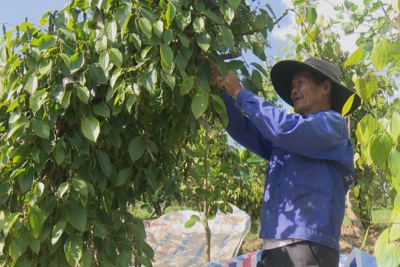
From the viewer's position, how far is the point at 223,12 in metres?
1.36

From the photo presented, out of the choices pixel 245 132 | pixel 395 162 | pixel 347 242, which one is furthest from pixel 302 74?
pixel 347 242

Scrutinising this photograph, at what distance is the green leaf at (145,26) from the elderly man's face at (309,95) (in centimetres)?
57

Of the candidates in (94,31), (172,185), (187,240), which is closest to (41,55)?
(94,31)

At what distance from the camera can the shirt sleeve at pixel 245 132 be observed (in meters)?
1.68

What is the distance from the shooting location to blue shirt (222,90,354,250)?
4.67ft

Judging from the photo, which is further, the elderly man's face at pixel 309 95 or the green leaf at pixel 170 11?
the elderly man's face at pixel 309 95

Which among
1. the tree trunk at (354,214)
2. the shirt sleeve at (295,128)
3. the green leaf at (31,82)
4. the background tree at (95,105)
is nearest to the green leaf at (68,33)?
the background tree at (95,105)

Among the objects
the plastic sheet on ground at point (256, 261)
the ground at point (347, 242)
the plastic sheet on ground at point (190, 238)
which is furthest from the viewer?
the ground at point (347, 242)

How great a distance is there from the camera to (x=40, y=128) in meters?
1.33

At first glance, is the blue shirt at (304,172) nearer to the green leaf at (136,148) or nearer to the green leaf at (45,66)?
the green leaf at (136,148)

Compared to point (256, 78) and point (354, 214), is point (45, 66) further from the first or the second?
point (354, 214)

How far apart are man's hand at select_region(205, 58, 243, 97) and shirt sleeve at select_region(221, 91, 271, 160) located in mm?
169

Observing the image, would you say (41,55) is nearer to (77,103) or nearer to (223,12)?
(77,103)

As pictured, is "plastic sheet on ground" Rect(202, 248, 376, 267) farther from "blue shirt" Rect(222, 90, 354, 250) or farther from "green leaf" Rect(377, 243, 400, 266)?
"green leaf" Rect(377, 243, 400, 266)
